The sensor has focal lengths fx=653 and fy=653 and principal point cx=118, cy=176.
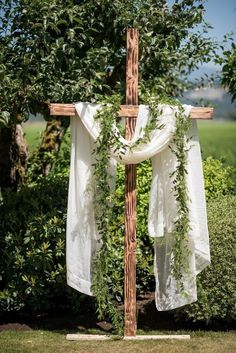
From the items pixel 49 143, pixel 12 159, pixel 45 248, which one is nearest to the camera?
pixel 45 248

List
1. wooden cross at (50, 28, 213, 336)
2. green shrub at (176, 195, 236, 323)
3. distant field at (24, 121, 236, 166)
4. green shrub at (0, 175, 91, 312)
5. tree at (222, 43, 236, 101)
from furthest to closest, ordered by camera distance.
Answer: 1. distant field at (24, 121, 236, 166)
2. tree at (222, 43, 236, 101)
3. green shrub at (0, 175, 91, 312)
4. green shrub at (176, 195, 236, 323)
5. wooden cross at (50, 28, 213, 336)

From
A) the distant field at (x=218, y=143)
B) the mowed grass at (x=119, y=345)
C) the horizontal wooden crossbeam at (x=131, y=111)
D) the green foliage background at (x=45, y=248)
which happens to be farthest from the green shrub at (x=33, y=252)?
the distant field at (x=218, y=143)

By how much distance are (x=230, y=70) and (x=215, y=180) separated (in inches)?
59.0

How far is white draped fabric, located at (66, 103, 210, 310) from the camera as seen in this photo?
18.2ft

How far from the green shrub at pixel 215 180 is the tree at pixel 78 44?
1608 millimetres

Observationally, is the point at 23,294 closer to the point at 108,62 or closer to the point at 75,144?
the point at 75,144

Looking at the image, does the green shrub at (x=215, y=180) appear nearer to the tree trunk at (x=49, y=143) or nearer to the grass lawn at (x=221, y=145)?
the tree trunk at (x=49, y=143)

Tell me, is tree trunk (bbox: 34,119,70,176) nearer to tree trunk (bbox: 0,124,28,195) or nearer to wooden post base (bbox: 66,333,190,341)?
tree trunk (bbox: 0,124,28,195)

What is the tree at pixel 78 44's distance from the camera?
18.9 ft

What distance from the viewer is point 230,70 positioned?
23.0 feet

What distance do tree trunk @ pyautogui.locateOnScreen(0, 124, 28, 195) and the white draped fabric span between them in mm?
1872

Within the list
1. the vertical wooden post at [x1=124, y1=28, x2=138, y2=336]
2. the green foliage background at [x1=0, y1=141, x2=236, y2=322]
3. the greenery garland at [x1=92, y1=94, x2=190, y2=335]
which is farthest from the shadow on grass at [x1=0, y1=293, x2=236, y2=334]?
the greenery garland at [x1=92, y1=94, x2=190, y2=335]

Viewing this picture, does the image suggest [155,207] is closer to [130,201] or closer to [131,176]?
[130,201]

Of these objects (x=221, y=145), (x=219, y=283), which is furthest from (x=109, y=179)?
(x=221, y=145)
